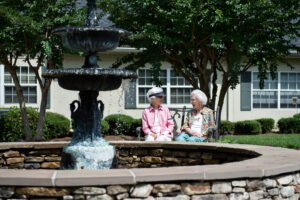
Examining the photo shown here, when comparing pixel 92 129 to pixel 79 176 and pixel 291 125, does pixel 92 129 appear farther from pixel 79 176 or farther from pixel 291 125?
pixel 291 125

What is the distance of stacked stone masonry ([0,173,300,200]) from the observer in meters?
3.52

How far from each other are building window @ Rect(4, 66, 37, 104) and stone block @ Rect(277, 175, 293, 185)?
12.8m

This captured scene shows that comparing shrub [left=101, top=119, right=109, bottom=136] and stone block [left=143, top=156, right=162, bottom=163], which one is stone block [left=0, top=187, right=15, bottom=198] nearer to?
stone block [left=143, top=156, right=162, bottom=163]

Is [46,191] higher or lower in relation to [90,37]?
lower

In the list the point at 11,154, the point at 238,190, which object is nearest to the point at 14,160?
the point at 11,154

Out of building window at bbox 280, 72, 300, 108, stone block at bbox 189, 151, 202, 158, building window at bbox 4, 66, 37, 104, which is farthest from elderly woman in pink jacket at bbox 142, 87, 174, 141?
building window at bbox 280, 72, 300, 108

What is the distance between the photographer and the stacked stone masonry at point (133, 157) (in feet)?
20.9

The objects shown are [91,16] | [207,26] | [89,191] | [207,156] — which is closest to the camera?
[89,191]

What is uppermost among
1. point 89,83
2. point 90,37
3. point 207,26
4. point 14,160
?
point 207,26

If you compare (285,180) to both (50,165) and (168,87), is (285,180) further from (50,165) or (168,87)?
(168,87)

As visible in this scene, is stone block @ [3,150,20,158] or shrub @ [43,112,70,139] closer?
stone block @ [3,150,20,158]

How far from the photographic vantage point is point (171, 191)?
3.69 metres

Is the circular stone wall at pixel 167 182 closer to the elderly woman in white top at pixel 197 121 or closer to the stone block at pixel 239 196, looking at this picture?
the stone block at pixel 239 196

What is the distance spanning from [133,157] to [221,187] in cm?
319
